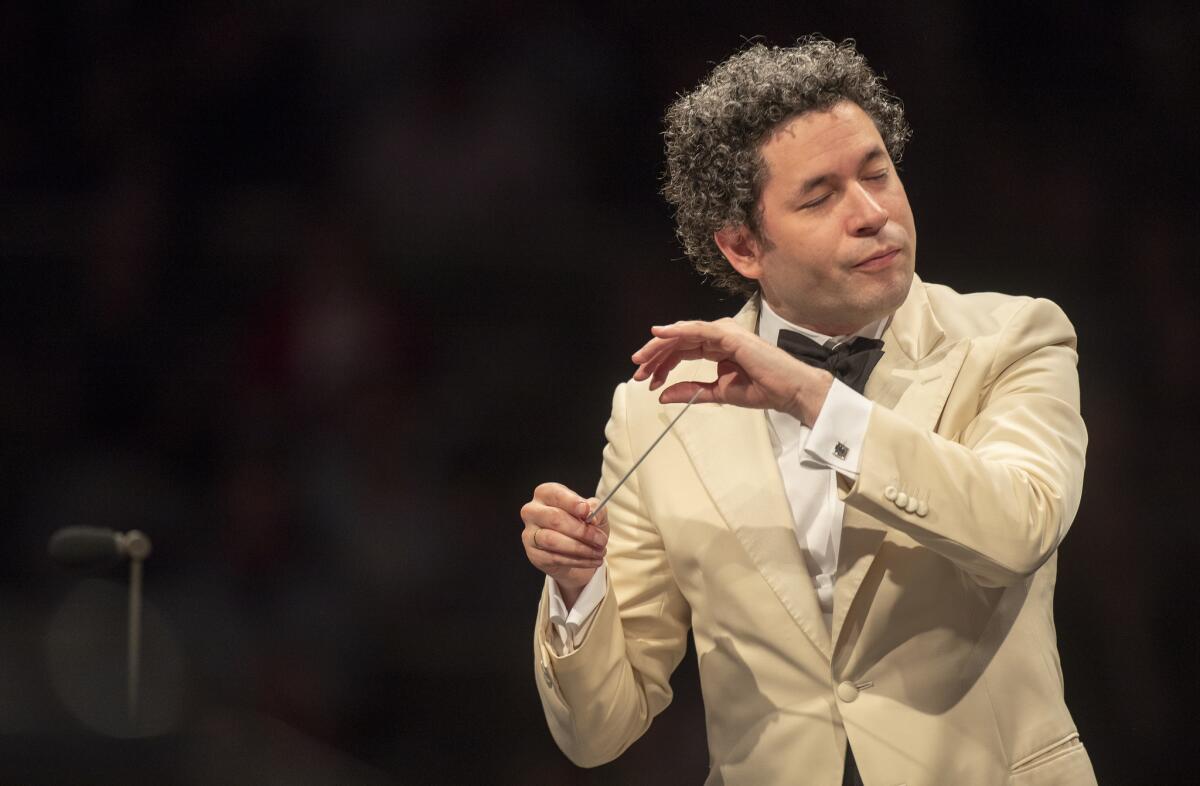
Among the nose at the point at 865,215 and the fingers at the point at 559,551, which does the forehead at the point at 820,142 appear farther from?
the fingers at the point at 559,551

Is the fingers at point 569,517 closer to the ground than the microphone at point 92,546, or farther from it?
farther from it

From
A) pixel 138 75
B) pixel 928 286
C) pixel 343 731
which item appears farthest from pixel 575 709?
pixel 138 75

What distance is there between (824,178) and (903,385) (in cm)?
29

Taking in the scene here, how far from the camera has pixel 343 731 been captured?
3184mm

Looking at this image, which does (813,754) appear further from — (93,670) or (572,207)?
(572,207)

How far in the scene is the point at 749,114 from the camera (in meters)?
1.92

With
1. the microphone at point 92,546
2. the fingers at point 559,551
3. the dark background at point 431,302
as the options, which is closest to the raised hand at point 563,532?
the fingers at point 559,551

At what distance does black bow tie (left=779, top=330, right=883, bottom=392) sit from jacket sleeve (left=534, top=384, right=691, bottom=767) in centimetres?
30

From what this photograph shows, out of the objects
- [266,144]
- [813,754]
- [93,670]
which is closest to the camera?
[813,754]

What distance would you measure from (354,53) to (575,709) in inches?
85.2

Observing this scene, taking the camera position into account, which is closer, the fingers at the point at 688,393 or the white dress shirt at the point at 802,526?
the fingers at the point at 688,393

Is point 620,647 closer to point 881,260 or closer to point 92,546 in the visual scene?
point 881,260

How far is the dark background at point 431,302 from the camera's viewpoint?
9.86 feet

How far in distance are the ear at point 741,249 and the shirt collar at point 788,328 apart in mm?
58
